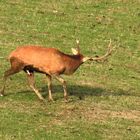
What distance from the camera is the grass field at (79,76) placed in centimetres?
1330

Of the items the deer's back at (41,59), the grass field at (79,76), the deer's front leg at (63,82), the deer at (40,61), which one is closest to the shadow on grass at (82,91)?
the grass field at (79,76)

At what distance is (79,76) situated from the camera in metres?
18.7

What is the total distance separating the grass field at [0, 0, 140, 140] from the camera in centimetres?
1330

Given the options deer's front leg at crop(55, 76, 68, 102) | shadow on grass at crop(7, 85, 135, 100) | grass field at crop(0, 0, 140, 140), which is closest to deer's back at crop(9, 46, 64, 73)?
deer's front leg at crop(55, 76, 68, 102)

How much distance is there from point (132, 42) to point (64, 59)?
9.55m

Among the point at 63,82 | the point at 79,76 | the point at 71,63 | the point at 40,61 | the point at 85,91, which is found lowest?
the point at 79,76

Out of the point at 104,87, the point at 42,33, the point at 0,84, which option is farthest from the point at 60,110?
the point at 42,33

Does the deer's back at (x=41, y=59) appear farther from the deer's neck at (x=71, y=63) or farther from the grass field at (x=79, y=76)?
the grass field at (x=79, y=76)

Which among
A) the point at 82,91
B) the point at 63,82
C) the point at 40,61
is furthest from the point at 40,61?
the point at 82,91

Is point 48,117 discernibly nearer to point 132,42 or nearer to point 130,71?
point 130,71

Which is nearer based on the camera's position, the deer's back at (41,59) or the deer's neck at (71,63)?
the deer's back at (41,59)

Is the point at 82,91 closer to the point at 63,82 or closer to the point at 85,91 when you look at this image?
the point at 85,91

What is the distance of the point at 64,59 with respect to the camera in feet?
49.6

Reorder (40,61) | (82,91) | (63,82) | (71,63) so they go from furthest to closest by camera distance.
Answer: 1. (82,91)
2. (71,63)
3. (63,82)
4. (40,61)
